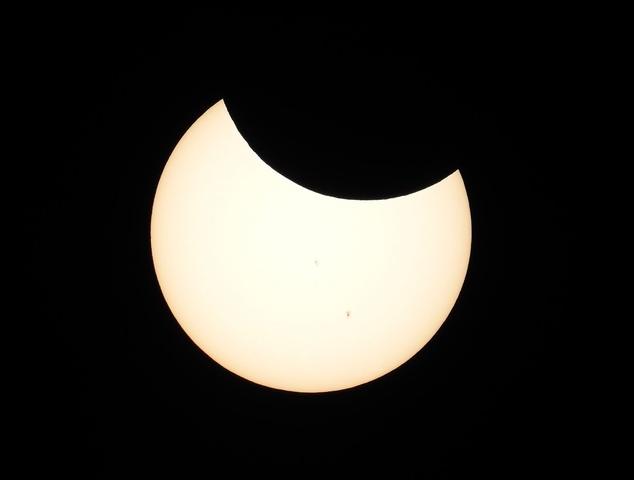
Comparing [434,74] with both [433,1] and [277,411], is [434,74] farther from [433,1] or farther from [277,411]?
[277,411]

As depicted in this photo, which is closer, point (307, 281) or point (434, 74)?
point (434, 74)

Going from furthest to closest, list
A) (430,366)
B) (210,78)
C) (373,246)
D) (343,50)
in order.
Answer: (430,366) < (210,78) < (373,246) < (343,50)

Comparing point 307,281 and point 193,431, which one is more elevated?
point 307,281

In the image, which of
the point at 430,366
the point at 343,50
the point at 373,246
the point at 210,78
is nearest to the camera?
the point at 343,50

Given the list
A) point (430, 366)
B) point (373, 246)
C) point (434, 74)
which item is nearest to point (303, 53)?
point (434, 74)

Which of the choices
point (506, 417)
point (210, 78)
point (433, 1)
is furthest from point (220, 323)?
point (506, 417)

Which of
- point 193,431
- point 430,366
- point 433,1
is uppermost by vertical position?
→ point 433,1
